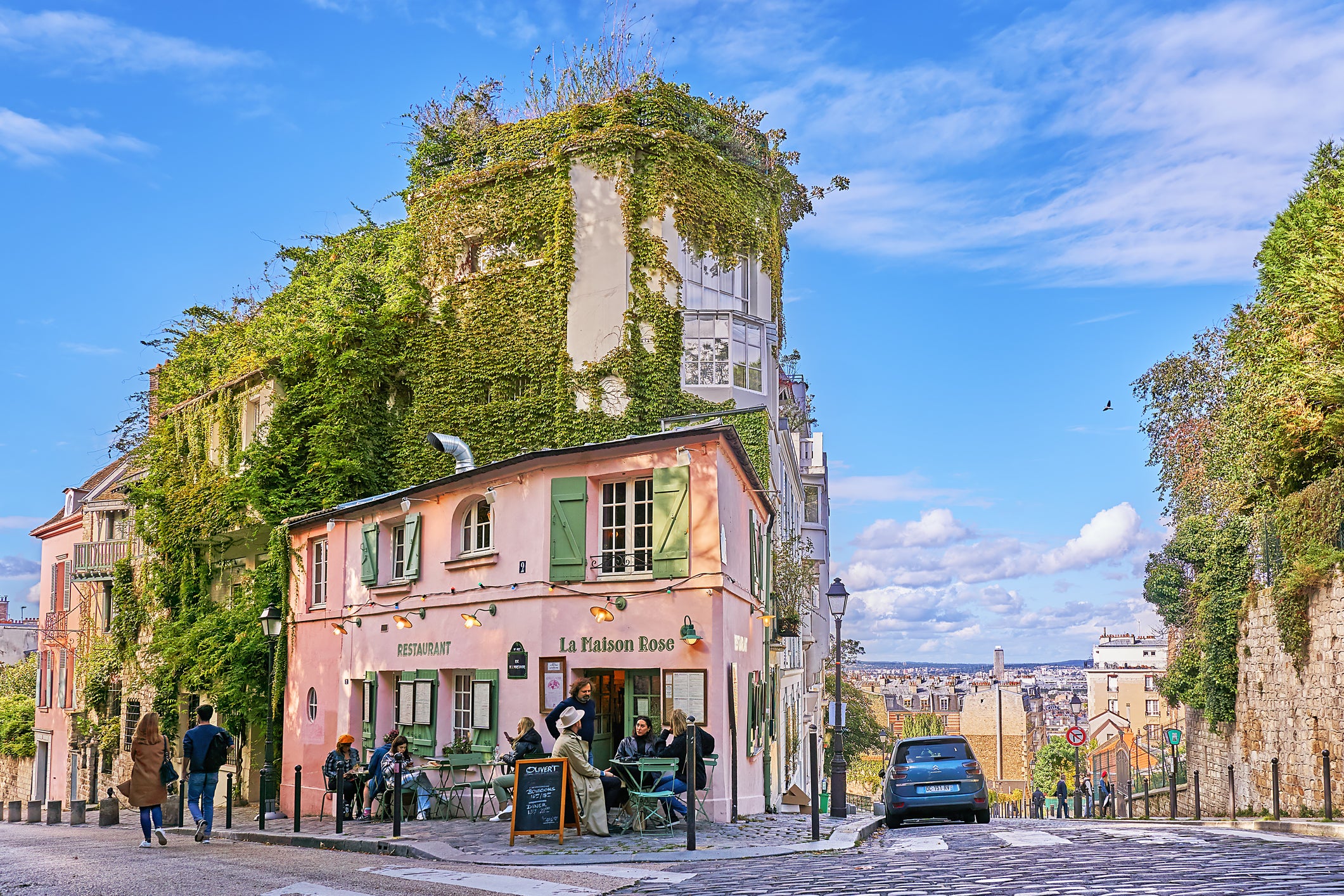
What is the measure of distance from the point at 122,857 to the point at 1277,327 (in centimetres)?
2299

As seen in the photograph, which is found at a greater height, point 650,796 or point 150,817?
point 650,796

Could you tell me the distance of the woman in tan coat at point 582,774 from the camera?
1376 cm

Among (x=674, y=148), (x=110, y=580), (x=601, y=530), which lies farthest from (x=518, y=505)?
(x=110, y=580)

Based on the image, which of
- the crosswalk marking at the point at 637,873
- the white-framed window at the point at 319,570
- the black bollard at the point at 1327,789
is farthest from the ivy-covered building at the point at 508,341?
the crosswalk marking at the point at 637,873

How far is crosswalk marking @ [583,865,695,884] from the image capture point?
33.6 ft

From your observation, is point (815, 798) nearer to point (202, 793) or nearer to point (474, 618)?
point (474, 618)

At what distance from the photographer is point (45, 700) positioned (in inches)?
1772

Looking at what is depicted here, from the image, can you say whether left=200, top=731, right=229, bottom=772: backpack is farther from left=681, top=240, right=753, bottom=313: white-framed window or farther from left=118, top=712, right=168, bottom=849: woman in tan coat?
left=681, top=240, right=753, bottom=313: white-framed window

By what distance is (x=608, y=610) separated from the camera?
17453mm

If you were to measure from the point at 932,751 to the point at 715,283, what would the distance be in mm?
13972

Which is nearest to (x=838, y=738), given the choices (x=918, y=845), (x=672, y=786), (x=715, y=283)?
(x=672, y=786)

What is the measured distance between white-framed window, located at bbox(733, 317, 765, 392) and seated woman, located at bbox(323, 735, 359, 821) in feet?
42.3

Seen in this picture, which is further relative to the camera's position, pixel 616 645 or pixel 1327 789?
pixel 616 645

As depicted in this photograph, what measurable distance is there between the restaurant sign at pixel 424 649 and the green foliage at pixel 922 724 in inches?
4726
